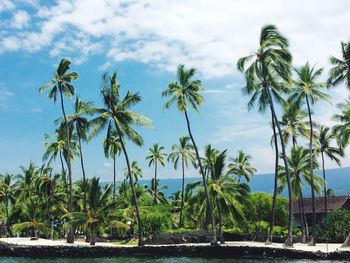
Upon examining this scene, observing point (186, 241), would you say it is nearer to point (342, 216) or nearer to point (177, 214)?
point (342, 216)

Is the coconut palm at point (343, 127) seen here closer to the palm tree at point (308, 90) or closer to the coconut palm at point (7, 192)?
the palm tree at point (308, 90)

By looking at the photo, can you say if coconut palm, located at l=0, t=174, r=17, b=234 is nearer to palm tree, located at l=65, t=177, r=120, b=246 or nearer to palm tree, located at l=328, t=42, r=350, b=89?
palm tree, located at l=65, t=177, r=120, b=246

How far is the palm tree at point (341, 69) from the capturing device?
38.1 metres

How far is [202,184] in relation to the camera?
44281mm

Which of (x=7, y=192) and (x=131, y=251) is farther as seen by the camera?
(x=7, y=192)

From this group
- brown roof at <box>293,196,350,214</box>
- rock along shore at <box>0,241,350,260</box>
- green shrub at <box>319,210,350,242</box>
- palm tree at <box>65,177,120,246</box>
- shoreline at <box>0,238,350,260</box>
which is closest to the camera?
shoreline at <box>0,238,350,260</box>

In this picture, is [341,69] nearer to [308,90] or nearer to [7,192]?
[308,90]

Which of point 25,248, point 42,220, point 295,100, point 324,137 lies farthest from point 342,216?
point 42,220

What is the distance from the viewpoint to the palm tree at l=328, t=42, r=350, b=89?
3812 centimetres

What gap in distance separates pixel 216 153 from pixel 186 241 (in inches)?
359

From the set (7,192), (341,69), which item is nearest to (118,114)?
(341,69)

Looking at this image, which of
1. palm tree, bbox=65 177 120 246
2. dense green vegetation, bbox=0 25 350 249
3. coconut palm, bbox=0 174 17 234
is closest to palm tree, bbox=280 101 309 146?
dense green vegetation, bbox=0 25 350 249

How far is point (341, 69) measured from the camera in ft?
126

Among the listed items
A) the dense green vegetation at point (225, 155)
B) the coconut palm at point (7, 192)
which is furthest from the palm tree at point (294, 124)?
the coconut palm at point (7, 192)
